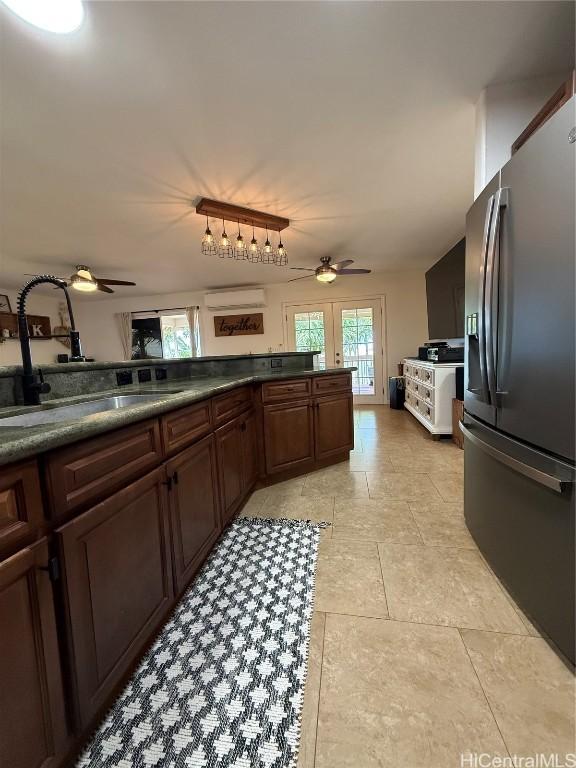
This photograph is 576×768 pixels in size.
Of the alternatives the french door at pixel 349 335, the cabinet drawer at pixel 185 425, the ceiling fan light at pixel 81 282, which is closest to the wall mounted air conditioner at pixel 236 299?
the french door at pixel 349 335

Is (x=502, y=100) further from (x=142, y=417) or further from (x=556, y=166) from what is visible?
(x=142, y=417)

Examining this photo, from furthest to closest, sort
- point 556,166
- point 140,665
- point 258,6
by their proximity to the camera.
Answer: point 258,6, point 140,665, point 556,166

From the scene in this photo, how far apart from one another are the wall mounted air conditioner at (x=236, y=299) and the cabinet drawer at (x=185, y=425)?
15.4 ft

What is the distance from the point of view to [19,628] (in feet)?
2.12

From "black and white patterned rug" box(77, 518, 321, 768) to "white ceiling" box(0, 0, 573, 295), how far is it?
2442mm

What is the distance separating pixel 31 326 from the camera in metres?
5.75

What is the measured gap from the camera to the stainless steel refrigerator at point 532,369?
0.94 m

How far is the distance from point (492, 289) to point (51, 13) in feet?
6.68

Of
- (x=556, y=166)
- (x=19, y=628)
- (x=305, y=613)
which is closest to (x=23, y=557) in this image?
Result: (x=19, y=628)

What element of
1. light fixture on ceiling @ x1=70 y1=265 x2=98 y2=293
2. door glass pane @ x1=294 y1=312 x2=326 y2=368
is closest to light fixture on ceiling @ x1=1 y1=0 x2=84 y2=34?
light fixture on ceiling @ x1=70 y1=265 x2=98 y2=293

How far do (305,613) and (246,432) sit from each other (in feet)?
3.89

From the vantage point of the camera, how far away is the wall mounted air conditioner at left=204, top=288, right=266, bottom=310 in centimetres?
597

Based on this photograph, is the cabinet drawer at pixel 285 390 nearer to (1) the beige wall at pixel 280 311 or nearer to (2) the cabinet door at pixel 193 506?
(2) the cabinet door at pixel 193 506

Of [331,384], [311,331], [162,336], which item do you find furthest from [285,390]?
[162,336]
